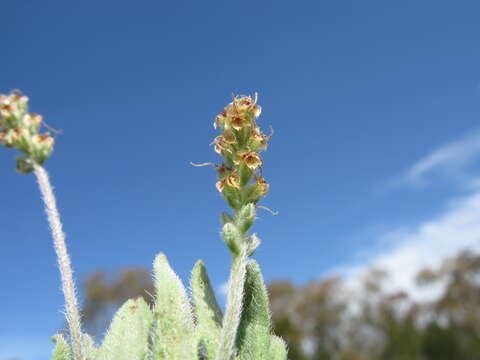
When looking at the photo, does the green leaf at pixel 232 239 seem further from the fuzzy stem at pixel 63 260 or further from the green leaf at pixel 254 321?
the fuzzy stem at pixel 63 260

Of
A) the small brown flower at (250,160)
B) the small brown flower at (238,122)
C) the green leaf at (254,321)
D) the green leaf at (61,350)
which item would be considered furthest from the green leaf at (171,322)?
the small brown flower at (238,122)

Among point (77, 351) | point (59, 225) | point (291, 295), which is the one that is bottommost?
point (77, 351)

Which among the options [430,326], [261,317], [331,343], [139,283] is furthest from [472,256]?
[261,317]

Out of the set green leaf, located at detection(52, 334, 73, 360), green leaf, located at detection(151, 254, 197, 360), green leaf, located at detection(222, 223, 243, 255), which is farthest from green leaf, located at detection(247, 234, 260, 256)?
green leaf, located at detection(52, 334, 73, 360)

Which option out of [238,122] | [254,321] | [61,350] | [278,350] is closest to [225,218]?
[238,122]

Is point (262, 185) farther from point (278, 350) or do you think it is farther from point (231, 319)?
point (278, 350)

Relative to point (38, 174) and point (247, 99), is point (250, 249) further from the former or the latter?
point (38, 174)

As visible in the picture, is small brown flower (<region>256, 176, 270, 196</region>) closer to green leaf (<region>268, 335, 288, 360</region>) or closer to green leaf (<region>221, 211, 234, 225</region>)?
green leaf (<region>221, 211, 234, 225</region>)
